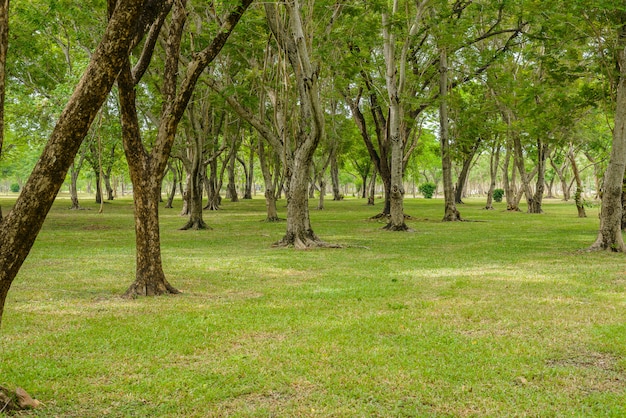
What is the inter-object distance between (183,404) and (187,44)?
1685 centimetres

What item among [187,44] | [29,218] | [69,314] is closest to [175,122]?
[69,314]

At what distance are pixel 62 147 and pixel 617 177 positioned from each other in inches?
549

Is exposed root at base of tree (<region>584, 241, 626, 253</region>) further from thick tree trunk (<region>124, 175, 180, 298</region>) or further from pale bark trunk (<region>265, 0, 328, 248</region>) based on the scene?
thick tree trunk (<region>124, 175, 180, 298</region>)

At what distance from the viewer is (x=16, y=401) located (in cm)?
445

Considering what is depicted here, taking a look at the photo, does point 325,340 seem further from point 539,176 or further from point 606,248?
point 539,176

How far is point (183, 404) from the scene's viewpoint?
458 centimetres

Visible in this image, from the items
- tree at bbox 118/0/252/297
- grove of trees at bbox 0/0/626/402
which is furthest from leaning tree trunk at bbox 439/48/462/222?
tree at bbox 118/0/252/297

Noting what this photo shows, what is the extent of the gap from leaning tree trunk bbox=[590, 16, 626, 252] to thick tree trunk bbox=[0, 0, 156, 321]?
44.1 feet

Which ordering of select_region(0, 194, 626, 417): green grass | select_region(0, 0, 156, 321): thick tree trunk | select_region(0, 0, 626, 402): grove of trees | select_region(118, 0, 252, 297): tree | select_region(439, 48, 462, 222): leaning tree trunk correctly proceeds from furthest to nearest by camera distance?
select_region(439, 48, 462, 222): leaning tree trunk, select_region(118, 0, 252, 297): tree, select_region(0, 194, 626, 417): green grass, select_region(0, 0, 626, 402): grove of trees, select_region(0, 0, 156, 321): thick tree trunk

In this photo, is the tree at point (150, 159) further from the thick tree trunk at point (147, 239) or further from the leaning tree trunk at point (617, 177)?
the leaning tree trunk at point (617, 177)

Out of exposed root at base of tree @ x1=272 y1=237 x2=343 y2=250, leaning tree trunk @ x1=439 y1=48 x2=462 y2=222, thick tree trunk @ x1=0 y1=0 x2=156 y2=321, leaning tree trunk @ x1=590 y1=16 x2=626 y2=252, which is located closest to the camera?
thick tree trunk @ x1=0 y1=0 x2=156 y2=321

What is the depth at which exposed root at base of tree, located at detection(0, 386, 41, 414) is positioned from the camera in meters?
4.32

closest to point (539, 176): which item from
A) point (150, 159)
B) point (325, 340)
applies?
point (150, 159)

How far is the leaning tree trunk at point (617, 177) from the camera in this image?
46.3 ft
